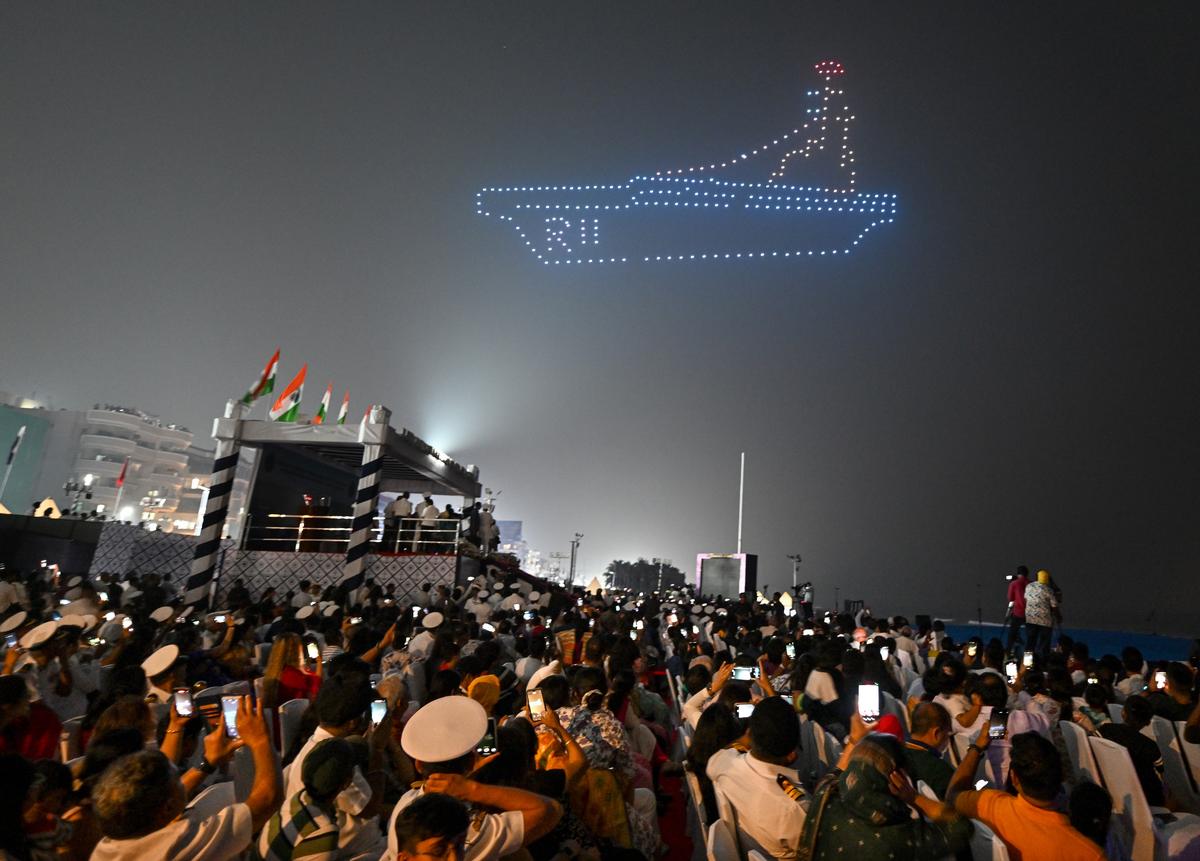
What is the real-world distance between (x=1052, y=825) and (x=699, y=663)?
4.10 metres

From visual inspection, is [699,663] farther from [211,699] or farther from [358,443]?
[358,443]

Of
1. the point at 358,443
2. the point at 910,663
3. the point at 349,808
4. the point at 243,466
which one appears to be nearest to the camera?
the point at 349,808

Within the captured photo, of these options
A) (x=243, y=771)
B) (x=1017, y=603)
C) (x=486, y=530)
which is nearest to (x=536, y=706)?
(x=243, y=771)

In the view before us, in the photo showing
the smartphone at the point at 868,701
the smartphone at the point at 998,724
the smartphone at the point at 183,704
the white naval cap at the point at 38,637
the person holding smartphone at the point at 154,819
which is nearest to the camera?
the person holding smartphone at the point at 154,819

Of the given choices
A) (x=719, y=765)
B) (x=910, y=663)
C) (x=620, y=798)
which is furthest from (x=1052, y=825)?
(x=910, y=663)

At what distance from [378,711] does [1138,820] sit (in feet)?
15.3

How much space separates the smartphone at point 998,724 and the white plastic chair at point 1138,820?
1.84 ft

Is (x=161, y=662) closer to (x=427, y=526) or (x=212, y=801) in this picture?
(x=212, y=801)

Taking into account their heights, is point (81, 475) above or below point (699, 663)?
above

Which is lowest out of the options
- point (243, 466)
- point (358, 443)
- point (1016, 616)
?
point (1016, 616)

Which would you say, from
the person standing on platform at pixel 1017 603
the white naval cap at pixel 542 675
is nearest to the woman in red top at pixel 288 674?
the white naval cap at pixel 542 675

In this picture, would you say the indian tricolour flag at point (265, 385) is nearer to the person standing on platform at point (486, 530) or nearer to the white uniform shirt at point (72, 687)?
the person standing on platform at point (486, 530)

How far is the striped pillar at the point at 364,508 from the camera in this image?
16.2 meters

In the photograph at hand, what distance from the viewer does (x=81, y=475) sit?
65.4 meters
